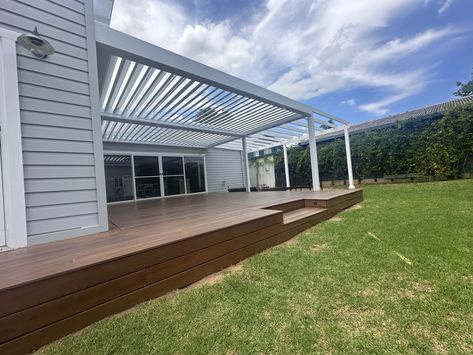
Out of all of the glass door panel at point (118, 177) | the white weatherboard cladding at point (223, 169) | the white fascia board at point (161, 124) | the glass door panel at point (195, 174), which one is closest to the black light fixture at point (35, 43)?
the white fascia board at point (161, 124)

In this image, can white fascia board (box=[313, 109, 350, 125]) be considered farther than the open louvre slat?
Yes

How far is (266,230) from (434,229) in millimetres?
2776

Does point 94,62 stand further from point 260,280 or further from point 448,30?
point 448,30

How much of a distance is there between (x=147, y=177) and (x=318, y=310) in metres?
9.27

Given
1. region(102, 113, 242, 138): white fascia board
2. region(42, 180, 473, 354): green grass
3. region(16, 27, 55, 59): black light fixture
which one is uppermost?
region(102, 113, 242, 138): white fascia board

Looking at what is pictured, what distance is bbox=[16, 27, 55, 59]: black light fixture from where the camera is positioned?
84.6 inches

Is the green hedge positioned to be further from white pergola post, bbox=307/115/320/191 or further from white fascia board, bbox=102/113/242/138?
white fascia board, bbox=102/113/242/138

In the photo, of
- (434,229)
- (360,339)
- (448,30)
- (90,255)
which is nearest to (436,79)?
(448,30)

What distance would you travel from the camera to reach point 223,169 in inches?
496

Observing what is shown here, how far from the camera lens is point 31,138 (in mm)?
2342

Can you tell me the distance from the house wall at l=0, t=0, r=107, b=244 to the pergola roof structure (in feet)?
1.73

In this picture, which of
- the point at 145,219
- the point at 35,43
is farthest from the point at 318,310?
the point at 35,43

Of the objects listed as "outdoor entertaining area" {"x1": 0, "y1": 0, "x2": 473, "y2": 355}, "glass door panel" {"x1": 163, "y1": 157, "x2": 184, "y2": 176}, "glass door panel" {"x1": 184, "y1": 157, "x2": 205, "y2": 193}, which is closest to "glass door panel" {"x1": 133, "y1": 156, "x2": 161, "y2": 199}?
"glass door panel" {"x1": 163, "y1": 157, "x2": 184, "y2": 176}

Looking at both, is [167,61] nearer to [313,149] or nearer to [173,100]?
[173,100]
